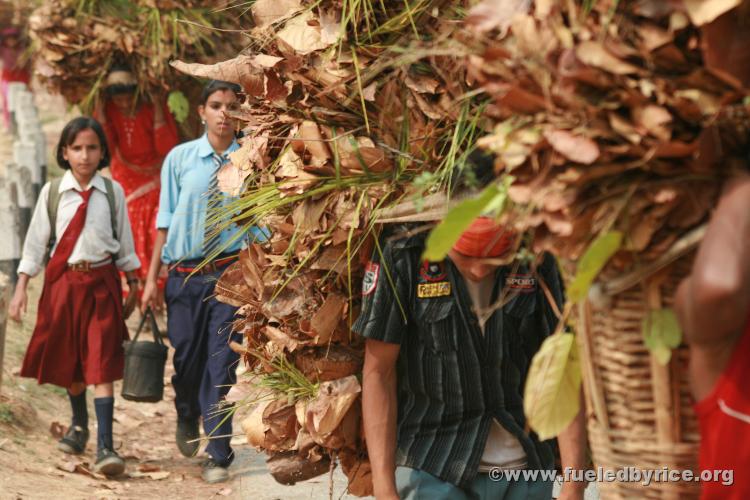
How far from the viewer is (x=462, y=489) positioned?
12.5ft

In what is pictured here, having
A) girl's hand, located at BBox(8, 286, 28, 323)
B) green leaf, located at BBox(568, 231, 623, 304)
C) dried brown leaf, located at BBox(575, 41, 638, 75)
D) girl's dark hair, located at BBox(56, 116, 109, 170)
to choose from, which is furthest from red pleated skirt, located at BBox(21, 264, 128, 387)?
dried brown leaf, located at BBox(575, 41, 638, 75)

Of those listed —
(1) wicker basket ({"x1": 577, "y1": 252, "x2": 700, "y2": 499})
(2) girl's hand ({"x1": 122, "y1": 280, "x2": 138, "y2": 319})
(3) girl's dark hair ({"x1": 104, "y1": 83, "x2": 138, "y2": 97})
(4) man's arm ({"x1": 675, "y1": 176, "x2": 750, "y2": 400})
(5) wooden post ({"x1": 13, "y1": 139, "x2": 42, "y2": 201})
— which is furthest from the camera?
(5) wooden post ({"x1": 13, "y1": 139, "x2": 42, "y2": 201})

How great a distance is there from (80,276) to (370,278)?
3663 mm

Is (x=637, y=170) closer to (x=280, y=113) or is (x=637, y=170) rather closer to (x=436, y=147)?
(x=436, y=147)

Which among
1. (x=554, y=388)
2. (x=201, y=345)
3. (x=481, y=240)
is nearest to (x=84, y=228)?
(x=201, y=345)

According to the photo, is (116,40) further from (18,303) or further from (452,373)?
(452,373)

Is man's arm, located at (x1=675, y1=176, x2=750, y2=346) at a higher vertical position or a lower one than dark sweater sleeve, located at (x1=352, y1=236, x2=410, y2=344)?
higher

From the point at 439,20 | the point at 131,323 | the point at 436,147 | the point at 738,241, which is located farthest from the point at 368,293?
the point at 131,323

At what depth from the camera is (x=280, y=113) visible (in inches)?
159

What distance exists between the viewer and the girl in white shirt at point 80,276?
7.03m

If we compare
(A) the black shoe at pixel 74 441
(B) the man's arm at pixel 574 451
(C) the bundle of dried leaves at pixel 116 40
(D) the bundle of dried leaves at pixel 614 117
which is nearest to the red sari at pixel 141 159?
(C) the bundle of dried leaves at pixel 116 40

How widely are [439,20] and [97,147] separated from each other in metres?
3.98

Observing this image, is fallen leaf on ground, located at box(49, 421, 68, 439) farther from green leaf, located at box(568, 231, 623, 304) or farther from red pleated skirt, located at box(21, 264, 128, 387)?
green leaf, located at box(568, 231, 623, 304)

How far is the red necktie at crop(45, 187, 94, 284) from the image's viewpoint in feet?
23.0
